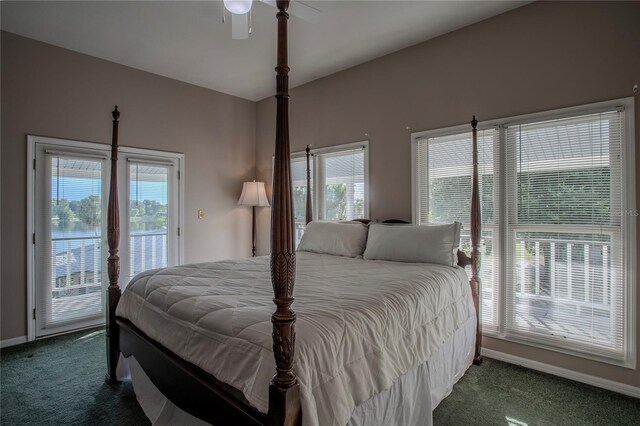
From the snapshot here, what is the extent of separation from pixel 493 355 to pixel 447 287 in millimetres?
1075

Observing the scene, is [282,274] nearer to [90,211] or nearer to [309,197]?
[309,197]

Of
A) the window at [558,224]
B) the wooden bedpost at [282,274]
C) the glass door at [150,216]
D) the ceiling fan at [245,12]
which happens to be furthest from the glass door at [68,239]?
the window at [558,224]

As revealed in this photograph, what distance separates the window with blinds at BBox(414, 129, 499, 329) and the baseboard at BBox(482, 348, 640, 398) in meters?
0.26

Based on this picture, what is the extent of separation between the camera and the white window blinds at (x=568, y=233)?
2.38 m

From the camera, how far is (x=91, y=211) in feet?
12.1

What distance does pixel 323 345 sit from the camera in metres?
1.32

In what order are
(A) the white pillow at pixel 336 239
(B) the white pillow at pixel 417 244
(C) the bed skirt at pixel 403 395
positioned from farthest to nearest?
(A) the white pillow at pixel 336 239, (B) the white pillow at pixel 417 244, (C) the bed skirt at pixel 403 395

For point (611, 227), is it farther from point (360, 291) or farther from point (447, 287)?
point (360, 291)

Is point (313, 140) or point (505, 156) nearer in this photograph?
point (505, 156)

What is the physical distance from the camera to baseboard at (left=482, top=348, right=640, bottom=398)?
231 centimetres

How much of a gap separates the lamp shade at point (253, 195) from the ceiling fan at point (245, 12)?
2.51m

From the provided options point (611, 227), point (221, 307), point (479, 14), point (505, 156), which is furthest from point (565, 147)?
point (221, 307)

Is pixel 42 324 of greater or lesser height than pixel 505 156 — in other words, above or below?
below

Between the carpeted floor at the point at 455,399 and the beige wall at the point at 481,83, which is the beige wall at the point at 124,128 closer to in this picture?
the carpeted floor at the point at 455,399
